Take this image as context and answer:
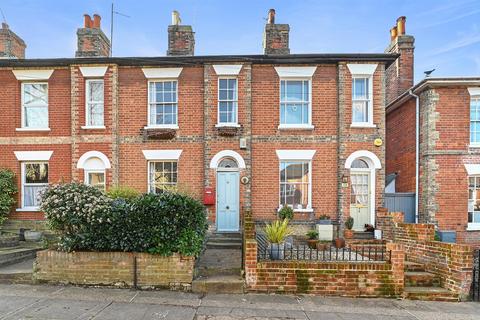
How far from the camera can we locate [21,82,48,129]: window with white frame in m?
10.9

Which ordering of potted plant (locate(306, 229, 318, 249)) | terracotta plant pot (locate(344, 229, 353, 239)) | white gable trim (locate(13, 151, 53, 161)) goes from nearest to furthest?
potted plant (locate(306, 229, 318, 249))
terracotta plant pot (locate(344, 229, 353, 239))
white gable trim (locate(13, 151, 53, 161))

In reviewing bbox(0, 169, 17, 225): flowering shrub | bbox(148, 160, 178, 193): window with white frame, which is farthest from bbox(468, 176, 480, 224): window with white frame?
bbox(0, 169, 17, 225): flowering shrub

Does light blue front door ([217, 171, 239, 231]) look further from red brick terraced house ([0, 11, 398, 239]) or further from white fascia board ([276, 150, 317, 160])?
white fascia board ([276, 150, 317, 160])

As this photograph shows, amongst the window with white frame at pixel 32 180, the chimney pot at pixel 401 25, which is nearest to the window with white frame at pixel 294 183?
the chimney pot at pixel 401 25

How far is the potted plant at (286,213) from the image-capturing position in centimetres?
983

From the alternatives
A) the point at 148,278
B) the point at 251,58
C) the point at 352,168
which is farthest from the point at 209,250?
the point at 251,58

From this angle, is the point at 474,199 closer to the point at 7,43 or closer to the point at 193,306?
the point at 193,306

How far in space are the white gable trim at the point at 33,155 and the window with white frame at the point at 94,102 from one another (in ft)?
6.43

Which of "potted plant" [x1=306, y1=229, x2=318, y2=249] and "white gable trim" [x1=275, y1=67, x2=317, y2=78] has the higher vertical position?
"white gable trim" [x1=275, y1=67, x2=317, y2=78]

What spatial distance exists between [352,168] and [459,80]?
496cm

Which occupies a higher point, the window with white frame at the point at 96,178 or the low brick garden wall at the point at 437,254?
the window with white frame at the point at 96,178

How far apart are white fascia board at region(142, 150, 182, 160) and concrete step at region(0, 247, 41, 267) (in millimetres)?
4567

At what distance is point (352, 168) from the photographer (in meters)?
10.4

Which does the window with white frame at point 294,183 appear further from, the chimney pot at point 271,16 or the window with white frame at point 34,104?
the window with white frame at point 34,104
